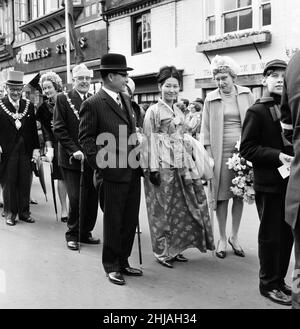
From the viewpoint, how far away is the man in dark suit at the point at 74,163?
6.08 meters

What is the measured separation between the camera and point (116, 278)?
473 cm

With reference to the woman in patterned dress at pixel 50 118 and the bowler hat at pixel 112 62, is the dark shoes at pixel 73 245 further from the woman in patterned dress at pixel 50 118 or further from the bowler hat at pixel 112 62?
the bowler hat at pixel 112 62

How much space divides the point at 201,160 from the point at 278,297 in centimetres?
172

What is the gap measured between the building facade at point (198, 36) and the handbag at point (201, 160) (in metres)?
8.23

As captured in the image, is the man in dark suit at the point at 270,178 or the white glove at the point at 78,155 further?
the white glove at the point at 78,155

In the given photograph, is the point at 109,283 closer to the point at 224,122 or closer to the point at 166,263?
the point at 166,263

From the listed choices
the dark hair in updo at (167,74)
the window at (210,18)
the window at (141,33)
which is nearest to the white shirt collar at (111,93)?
the dark hair in updo at (167,74)

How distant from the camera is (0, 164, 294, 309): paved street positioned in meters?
4.22

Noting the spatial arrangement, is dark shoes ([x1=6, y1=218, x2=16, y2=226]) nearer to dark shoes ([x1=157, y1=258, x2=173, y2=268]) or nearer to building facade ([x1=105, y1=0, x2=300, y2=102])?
dark shoes ([x1=157, y1=258, x2=173, y2=268])

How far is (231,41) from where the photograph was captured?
14.7 meters

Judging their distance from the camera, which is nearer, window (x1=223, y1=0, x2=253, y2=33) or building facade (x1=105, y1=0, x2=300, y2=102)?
building facade (x1=105, y1=0, x2=300, y2=102)

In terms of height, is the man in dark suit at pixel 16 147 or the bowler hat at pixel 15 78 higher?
the bowler hat at pixel 15 78

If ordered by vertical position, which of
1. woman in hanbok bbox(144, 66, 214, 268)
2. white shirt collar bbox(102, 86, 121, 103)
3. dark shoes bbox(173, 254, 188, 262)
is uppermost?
white shirt collar bbox(102, 86, 121, 103)

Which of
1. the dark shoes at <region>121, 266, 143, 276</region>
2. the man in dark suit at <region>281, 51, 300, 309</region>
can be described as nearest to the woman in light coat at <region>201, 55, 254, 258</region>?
the dark shoes at <region>121, 266, 143, 276</region>
